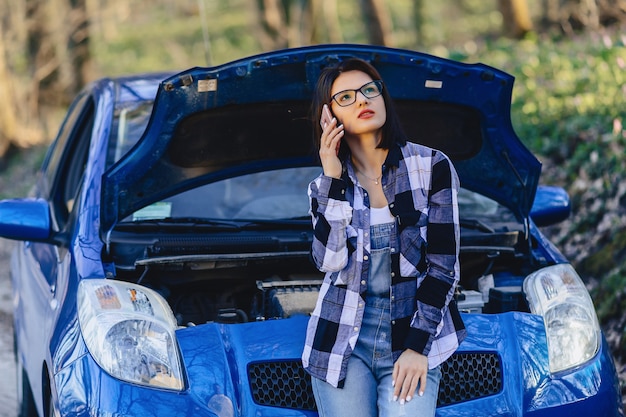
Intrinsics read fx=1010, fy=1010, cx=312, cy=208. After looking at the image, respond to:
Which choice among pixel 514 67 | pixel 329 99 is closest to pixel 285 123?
pixel 329 99

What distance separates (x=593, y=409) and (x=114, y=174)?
207cm

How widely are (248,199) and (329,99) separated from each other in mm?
1227

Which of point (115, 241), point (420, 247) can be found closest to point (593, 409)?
point (420, 247)

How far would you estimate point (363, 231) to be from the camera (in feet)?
11.1

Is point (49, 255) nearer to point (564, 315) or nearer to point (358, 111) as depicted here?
point (358, 111)

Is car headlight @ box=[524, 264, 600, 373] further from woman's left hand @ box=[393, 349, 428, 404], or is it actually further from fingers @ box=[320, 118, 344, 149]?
fingers @ box=[320, 118, 344, 149]

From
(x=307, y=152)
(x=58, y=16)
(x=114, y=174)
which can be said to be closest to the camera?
(x=114, y=174)

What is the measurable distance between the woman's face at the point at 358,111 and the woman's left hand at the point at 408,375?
775 millimetres

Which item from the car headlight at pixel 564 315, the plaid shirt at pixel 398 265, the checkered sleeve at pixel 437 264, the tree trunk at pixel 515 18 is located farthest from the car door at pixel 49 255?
the tree trunk at pixel 515 18

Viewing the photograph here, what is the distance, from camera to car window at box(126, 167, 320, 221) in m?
4.56

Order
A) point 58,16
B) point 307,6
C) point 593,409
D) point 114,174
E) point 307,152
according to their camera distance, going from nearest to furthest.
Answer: point 593,409 → point 114,174 → point 307,152 → point 307,6 → point 58,16

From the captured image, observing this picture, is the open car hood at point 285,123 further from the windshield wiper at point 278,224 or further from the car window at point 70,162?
the car window at point 70,162

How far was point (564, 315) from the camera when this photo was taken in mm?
3846

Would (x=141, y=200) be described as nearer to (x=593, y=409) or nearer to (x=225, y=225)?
(x=225, y=225)
